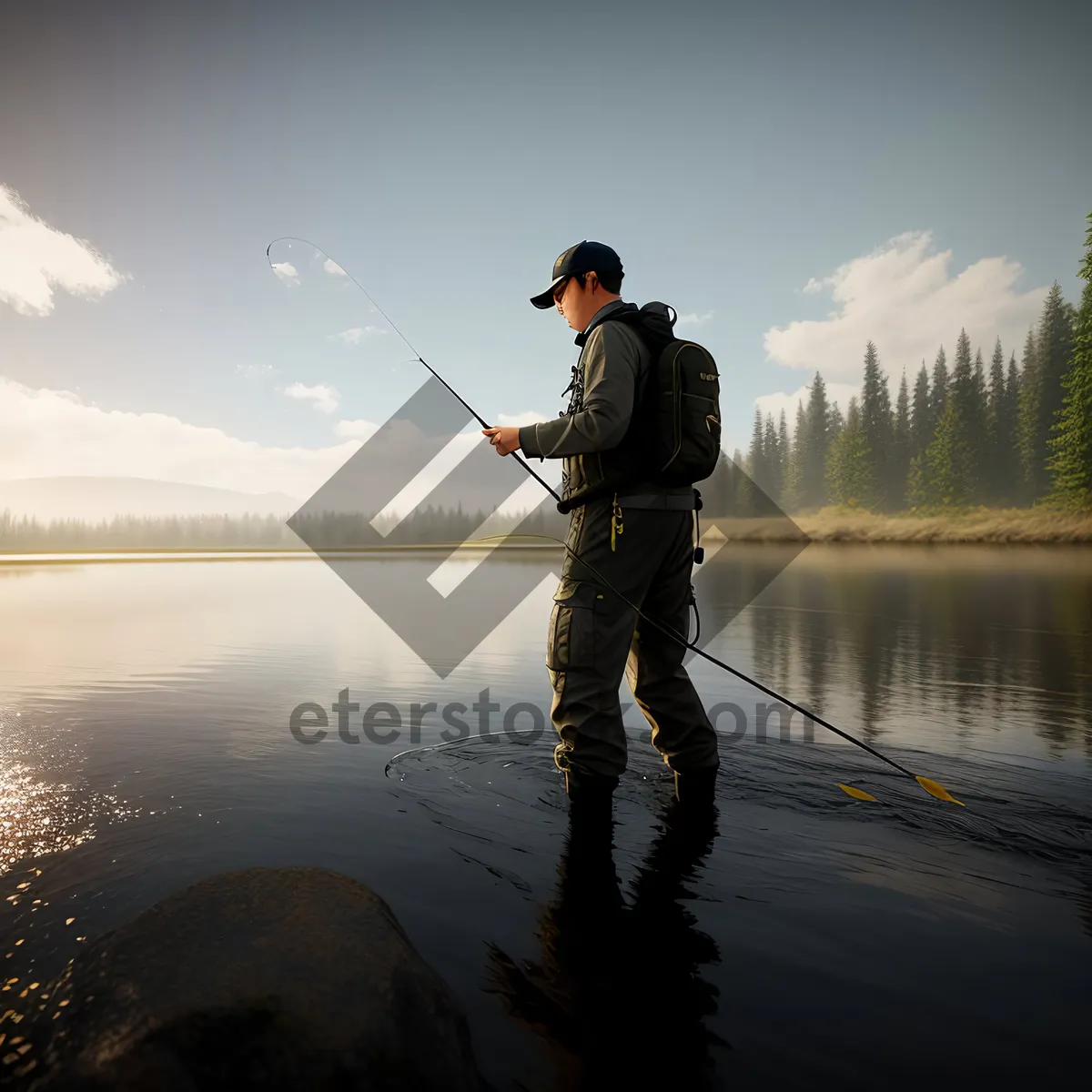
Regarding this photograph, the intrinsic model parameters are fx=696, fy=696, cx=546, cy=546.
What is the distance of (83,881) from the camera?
3027mm

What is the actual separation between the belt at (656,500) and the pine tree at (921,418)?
Result: 105868 mm

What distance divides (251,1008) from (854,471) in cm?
9607

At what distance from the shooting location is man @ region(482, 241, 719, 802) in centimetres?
Answer: 398

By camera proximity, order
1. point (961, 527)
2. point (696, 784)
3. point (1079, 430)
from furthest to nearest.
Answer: point (961, 527) < point (1079, 430) < point (696, 784)

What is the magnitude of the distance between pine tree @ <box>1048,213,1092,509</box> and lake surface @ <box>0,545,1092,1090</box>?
50040 millimetres

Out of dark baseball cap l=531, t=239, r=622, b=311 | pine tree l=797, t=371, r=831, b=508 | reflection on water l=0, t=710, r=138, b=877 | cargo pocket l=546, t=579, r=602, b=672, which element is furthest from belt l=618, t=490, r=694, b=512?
pine tree l=797, t=371, r=831, b=508

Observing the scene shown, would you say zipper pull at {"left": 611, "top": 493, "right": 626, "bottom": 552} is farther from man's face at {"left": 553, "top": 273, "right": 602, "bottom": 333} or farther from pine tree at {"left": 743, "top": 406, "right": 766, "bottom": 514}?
pine tree at {"left": 743, "top": 406, "right": 766, "bottom": 514}

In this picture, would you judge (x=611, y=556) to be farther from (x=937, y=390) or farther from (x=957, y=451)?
(x=937, y=390)

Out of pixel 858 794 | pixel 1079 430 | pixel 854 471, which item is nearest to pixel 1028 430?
pixel 854 471

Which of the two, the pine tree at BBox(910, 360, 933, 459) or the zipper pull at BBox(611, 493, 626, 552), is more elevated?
the pine tree at BBox(910, 360, 933, 459)

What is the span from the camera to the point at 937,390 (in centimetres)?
10206

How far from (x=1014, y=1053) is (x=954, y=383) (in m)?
93.5

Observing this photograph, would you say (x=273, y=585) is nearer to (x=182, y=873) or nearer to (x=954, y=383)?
(x=182, y=873)

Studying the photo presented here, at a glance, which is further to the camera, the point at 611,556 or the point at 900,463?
the point at 900,463
